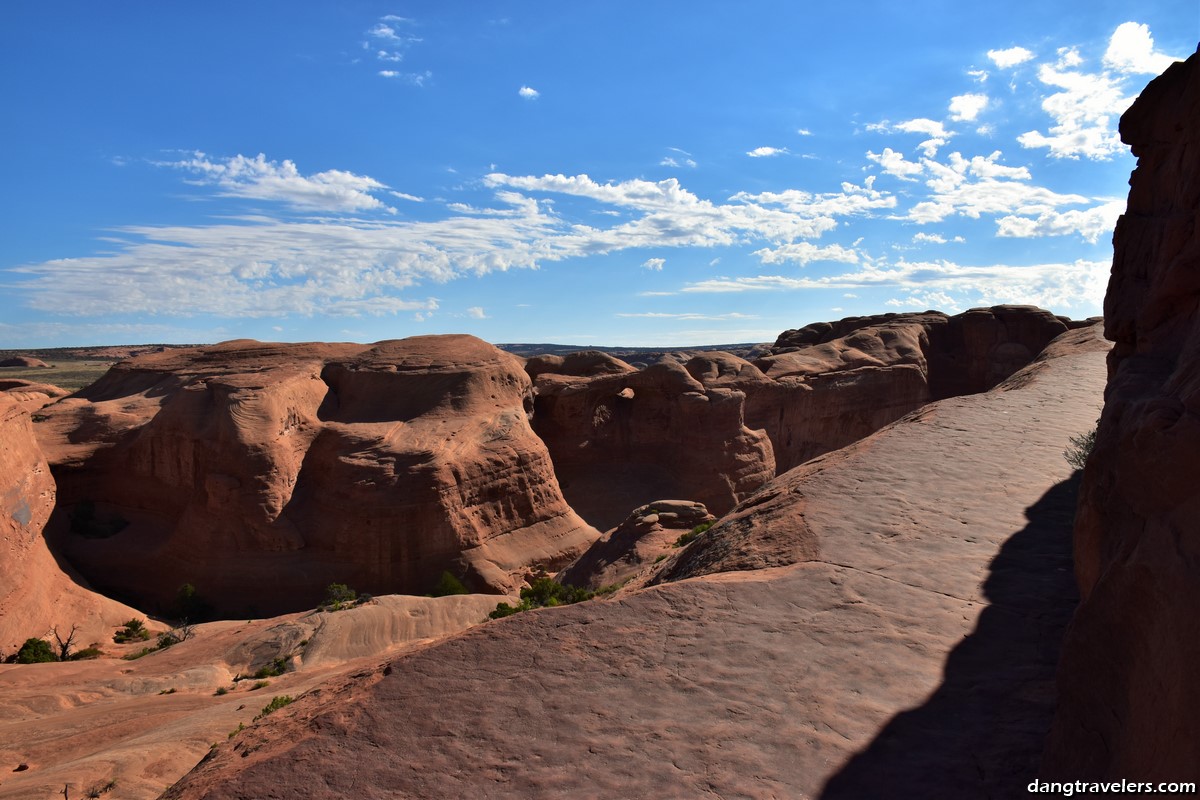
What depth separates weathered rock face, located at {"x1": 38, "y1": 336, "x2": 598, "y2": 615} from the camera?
20516mm

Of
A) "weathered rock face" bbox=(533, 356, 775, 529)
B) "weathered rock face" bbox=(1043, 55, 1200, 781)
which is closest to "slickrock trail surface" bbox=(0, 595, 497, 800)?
"weathered rock face" bbox=(1043, 55, 1200, 781)

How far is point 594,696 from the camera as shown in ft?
20.1

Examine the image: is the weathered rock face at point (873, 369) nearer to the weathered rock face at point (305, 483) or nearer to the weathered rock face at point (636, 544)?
the weathered rock face at point (305, 483)

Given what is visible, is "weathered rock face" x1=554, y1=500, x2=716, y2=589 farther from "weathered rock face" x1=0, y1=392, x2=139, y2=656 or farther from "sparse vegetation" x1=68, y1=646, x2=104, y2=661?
"weathered rock face" x1=0, y1=392, x2=139, y2=656

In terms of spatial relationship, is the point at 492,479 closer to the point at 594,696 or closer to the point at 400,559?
the point at 400,559

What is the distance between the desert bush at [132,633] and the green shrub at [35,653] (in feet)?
5.29

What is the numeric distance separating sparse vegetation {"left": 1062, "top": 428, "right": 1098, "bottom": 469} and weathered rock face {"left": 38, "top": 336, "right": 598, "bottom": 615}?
13.9 metres

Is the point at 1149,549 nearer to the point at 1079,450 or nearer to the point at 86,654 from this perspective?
A: the point at 1079,450

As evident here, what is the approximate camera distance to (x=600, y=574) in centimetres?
1777

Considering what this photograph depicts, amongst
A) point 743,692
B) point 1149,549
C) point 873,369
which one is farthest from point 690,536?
point 873,369

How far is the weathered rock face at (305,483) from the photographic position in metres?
20.5

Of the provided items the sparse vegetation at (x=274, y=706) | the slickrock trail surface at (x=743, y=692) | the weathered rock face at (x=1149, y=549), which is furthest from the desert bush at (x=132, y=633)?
the weathered rock face at (x=1149, y=549)

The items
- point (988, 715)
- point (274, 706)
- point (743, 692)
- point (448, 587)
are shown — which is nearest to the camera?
point (988, 715)

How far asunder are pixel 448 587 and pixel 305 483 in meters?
5.31
